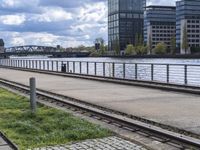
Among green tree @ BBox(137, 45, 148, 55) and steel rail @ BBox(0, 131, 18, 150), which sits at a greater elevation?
steel rail @ BBox(0, 131, 18, 150)

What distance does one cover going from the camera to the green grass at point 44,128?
8906 mm

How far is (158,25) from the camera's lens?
19500 centimetres

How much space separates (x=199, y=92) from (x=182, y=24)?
16040 centimetres

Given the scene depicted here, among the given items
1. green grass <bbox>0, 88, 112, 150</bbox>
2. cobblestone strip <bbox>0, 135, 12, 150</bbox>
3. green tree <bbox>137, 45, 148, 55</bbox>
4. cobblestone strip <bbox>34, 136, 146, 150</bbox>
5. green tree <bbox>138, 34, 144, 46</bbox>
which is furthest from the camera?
green tree <bbox>138, 34, 144, 46</bbox>

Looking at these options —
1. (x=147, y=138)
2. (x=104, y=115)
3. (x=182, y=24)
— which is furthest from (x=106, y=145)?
(x=182, y=24)

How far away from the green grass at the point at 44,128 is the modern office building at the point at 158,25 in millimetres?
176880

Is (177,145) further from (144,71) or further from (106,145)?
(144,71)

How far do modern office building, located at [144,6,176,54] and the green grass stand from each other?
176880mm

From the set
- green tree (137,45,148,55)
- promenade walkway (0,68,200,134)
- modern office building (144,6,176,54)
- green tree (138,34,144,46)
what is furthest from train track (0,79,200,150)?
modern office building (144,6,176,54)

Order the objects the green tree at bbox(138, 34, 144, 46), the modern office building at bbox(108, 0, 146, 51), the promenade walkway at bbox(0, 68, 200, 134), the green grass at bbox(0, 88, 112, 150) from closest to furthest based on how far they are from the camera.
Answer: the green grass at bbox(0, 88, 112, 150) < the promenade walkway at bbox(0, 68, 200, 134) < the green tree at bbox(138, 34, 144, 46) < the modern office building at bbox(108, 0, 146, 51)

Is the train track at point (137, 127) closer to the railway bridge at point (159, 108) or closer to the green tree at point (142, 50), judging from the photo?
the railway bridge at point (159, 108)

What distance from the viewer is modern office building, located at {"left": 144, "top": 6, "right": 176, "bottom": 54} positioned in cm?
19138

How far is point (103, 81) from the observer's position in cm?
2709

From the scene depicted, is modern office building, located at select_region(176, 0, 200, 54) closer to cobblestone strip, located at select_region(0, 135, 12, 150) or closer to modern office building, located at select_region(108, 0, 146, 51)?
modern office building, located at select_region(108, 0, 146, 51)
